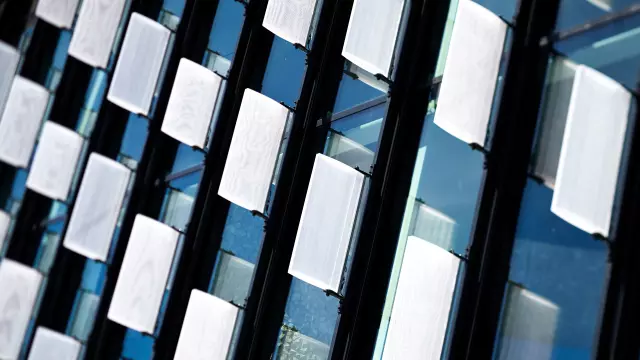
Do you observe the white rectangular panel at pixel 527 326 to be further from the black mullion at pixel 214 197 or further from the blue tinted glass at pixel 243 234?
the black mullion at pixel 214 197

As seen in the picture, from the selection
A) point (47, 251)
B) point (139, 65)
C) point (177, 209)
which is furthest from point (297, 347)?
point (47, 251)

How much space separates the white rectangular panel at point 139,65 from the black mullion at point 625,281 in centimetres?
751

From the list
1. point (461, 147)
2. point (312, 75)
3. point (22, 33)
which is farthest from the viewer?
point (22, 33)

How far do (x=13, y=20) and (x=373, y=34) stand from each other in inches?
432

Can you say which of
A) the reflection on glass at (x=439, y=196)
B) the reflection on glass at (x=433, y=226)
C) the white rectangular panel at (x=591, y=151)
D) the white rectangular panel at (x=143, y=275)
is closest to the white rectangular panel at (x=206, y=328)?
the white rectangular panel at (x=143, y=275)

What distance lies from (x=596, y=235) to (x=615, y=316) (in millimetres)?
552

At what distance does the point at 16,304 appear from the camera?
13305 mm

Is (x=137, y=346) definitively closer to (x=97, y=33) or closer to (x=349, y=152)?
(x=349, y=152)

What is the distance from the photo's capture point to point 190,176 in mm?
11250

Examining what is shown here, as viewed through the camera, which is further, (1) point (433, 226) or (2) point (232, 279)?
(2) point (232, 279)

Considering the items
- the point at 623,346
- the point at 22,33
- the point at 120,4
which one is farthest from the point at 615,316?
the point at 22,33

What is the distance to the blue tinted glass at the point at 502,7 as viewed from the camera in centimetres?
752

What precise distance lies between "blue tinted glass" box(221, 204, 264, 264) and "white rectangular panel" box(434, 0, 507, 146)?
2995 mm

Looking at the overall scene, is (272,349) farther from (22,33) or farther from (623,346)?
(22,33)
